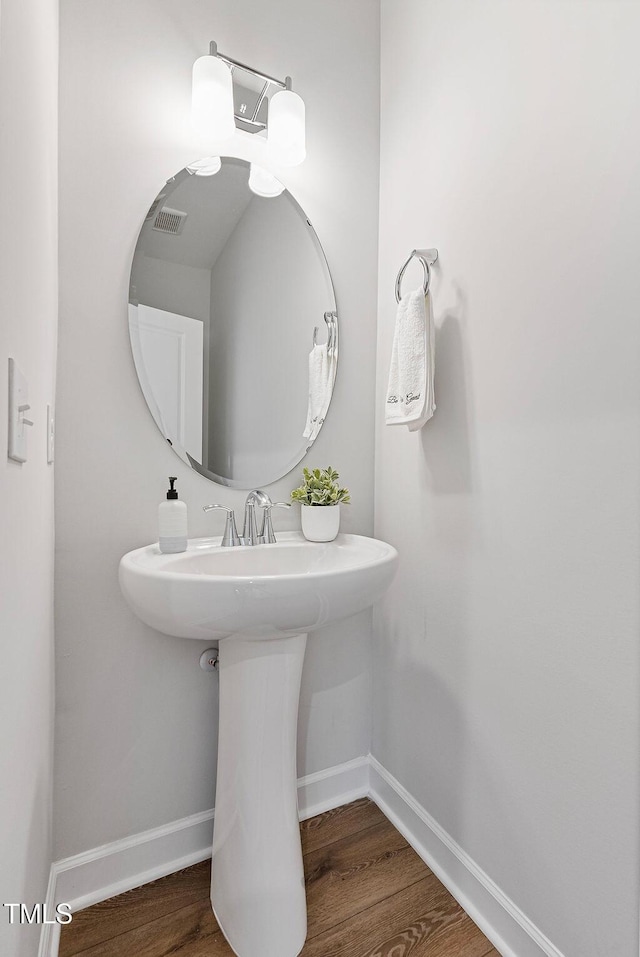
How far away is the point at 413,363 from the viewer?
1369mm

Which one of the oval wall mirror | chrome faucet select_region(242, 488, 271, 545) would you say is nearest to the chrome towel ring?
the oval wall mirror

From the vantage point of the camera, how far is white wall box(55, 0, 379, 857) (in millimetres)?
1250

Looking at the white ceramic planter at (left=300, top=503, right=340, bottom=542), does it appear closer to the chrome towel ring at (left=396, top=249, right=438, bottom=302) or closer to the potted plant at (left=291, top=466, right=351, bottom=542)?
the potted plant at (left=291, top=466, right=351, bottom=542)

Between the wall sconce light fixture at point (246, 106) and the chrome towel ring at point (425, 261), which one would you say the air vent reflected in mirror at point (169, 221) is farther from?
the chrome towel ring at point (425, 261)

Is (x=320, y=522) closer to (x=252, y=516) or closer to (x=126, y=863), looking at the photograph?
(x=252, y=516)

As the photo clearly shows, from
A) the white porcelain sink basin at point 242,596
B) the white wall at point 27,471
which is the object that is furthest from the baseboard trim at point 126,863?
Answer: the white porcelain sink basin at point 242,596

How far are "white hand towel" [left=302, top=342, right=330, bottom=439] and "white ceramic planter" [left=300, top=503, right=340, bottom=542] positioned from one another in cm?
24

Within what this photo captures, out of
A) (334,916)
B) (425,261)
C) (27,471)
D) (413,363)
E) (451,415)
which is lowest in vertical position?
(334,916)

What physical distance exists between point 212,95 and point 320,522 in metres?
1.13

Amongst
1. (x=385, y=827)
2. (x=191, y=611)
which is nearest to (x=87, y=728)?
(x=191, y=611)

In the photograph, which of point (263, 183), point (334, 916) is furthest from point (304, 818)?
point (263, 183)

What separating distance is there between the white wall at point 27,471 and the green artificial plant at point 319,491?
2.12 ft

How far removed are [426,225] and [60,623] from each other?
142 centimetres

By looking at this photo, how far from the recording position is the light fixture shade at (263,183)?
148 cm
